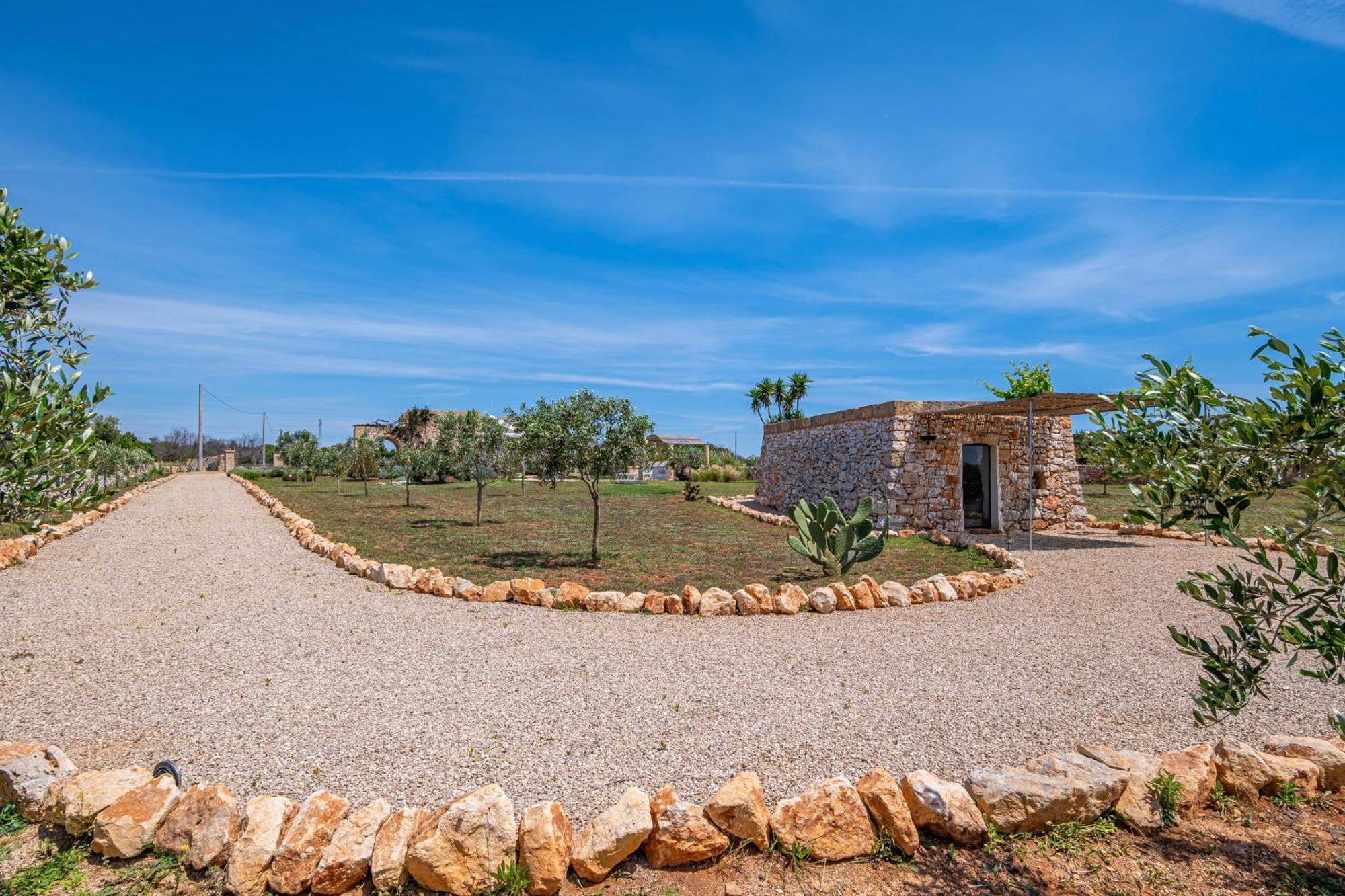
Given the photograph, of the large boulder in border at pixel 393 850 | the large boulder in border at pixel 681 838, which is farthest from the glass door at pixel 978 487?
the large boulder in border at pixel 393 850

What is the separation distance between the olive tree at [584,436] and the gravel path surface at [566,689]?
3.81m

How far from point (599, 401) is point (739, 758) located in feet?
27.5

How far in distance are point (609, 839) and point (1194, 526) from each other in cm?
1812

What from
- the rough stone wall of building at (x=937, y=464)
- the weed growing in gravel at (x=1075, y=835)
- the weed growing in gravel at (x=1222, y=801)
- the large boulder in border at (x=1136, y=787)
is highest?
the rough stone wall of building at (x=937, y=464)

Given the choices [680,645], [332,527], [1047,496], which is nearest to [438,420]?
[332,527]

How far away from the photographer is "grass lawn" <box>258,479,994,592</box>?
10594 millimetres

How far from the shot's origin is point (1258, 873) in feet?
11.0

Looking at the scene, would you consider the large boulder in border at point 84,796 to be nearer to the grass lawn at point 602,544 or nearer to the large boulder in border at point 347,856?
the large boulder in border at point 347,856

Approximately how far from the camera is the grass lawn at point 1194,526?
598 inches

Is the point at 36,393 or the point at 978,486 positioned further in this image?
the point at 978,486

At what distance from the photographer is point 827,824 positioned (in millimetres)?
3521

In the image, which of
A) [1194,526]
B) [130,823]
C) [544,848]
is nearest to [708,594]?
[544,848]

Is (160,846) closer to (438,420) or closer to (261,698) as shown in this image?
(261,698)

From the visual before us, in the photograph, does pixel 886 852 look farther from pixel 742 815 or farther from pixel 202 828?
pixel 202 828
